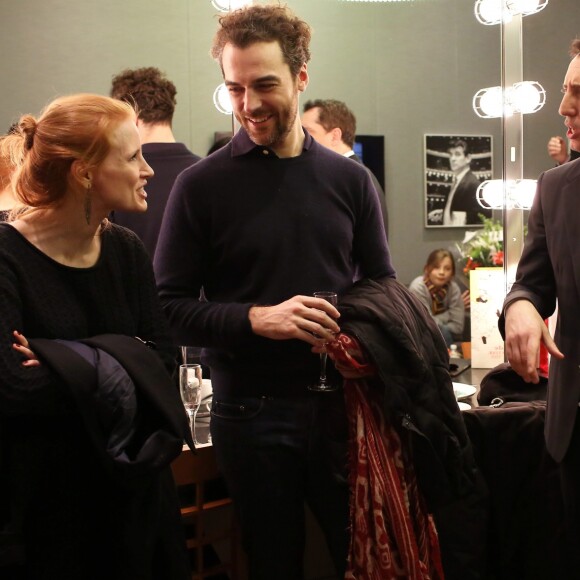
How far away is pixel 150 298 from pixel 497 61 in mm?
3856

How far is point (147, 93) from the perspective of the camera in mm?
3129


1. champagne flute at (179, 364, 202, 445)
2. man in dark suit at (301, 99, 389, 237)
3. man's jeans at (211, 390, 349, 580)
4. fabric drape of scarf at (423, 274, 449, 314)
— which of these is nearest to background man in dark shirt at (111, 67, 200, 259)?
champagne flute at (179, 364, 202, 445)

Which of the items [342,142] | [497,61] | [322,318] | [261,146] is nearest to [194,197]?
[261,146]

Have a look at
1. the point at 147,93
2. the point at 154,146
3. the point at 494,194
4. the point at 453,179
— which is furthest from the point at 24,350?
the point at 453,179

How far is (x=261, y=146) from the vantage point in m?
1.96

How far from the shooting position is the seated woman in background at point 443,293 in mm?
4141

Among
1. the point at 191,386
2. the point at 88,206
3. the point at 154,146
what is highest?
the point at 154,146

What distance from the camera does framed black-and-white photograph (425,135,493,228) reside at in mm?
5277

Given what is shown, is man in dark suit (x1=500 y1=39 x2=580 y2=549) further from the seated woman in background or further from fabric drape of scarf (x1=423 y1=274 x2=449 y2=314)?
fabric drape of scarf (x1=423 y1=274 x2=449 y2=314)

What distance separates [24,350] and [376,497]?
2.89 feet

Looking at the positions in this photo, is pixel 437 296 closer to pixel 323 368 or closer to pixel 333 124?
pixel 333 124

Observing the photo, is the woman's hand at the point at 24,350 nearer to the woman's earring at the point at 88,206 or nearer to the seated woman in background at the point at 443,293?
the woman's earring at the point at 88,206

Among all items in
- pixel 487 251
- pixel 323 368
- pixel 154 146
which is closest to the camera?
pixel 323 368

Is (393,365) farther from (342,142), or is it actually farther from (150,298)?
(342,142)
